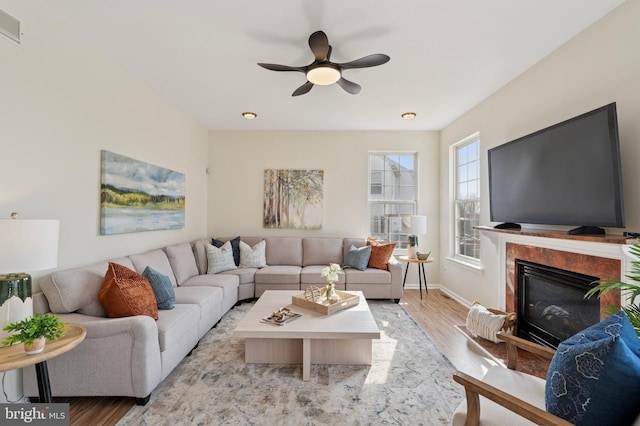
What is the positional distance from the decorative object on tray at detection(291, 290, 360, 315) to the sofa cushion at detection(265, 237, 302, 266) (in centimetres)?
167

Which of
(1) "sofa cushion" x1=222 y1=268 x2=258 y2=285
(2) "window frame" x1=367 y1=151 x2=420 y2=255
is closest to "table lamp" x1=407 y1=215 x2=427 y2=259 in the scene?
(2) "window frame" x1=367 y1=151 x2=420 y2=255

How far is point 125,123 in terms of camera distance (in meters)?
2.83

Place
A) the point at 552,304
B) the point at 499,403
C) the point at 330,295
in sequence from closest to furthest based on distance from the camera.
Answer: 1. the point at 499,403
2. the point at 552,304
3. the point at 330,295

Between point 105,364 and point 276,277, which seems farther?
point 276,277

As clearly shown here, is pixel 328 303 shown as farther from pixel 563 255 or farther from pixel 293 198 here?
pixel 293 198

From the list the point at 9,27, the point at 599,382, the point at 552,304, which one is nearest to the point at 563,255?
the point at 552,304

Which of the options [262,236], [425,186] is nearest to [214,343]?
[262,236]

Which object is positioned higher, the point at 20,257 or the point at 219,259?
the point at 20,257

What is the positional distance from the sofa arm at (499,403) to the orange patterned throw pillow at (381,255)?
115 inches

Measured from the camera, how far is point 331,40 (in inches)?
90.3

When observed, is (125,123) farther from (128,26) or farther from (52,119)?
(128,26)

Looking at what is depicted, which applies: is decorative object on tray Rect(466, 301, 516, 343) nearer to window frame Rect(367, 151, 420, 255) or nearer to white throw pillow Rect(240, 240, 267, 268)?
window frame Rect(367, 151, 420, 255)

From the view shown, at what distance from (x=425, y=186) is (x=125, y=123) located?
171 inches

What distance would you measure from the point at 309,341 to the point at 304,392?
1.11 ft
